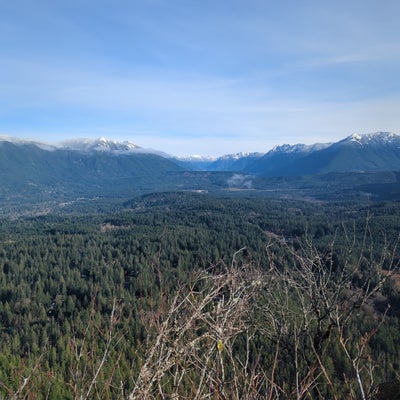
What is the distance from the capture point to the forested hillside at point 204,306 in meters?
3.42

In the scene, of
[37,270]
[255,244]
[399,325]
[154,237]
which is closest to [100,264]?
[37,270]

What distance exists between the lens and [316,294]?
5816 mm

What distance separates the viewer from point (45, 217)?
153625mm

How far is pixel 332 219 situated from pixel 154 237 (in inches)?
2586

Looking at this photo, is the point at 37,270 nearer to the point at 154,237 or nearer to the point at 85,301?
the point at 85,301

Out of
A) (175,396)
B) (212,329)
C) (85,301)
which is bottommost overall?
(85,301)

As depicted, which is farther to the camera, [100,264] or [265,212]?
[265,212]

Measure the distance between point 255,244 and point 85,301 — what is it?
46730mm

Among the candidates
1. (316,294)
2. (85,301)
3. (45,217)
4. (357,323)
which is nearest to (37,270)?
(85,301)

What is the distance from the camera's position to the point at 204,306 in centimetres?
367

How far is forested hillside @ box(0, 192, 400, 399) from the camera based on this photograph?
135 inches

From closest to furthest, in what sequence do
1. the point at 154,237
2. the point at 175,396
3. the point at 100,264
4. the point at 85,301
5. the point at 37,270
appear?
the point at 175,396 → the point at 85,301 → the point at 37,270 → the point at 100,264 → the point at 154,237

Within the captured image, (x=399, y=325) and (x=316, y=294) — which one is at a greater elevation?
(x=316, y=294)

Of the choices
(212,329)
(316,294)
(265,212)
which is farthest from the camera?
(265,212)
